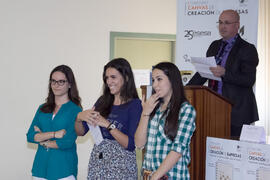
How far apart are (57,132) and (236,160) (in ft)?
4.63

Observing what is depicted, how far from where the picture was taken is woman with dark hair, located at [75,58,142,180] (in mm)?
2660

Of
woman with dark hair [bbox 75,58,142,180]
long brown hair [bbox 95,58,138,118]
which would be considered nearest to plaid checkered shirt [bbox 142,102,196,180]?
woman with dark hair [bbox 75,58,142,180]

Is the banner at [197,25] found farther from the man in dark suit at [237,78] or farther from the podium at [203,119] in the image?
the podium at [203,119]

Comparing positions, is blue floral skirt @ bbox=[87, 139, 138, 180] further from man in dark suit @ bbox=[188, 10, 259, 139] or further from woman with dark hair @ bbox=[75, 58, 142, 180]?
A: man in dark suit @ bbox=[188, 10, 259, 139]

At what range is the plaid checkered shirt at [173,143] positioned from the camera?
233 centimetres

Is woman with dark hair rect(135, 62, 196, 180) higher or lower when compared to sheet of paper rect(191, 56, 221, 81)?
lower

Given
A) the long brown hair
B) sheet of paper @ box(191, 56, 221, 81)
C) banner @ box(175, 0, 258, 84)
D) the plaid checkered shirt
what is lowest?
the plaid checkered shirt

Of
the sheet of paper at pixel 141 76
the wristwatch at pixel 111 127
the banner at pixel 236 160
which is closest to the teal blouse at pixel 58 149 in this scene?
the wristwatch at pixel 111 127

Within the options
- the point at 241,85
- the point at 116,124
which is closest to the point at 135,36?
the point at 241,85

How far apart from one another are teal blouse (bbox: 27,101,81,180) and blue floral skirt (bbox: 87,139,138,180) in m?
0.43

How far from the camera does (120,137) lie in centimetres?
262

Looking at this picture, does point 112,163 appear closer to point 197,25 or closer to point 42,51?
point 197,25

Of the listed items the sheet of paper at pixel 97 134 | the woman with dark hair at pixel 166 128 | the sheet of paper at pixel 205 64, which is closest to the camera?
the woman with dark hair at pixel 166 128

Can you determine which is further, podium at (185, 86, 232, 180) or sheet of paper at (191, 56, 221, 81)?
sheet of paper at (191, 56, 221, 81)
